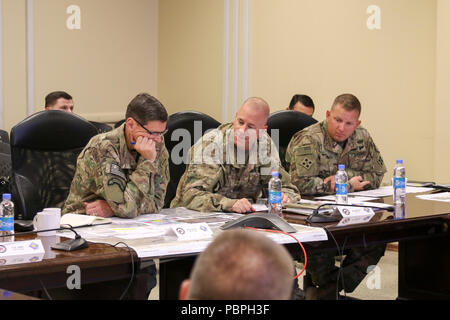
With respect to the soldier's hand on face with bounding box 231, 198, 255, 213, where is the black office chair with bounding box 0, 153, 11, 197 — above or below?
above

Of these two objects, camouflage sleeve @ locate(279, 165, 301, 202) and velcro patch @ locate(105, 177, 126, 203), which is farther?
camouflage sleeve @ locate(279, 165, 301, 202)

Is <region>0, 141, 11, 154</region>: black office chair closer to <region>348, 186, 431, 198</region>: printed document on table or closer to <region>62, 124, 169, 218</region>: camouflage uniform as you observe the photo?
<region>62, 124, 169, 218</region>: camouflage uniform

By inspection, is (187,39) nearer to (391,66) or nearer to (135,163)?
(391,66)

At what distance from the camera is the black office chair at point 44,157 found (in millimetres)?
2965

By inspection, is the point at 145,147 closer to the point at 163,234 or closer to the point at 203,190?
the point at 203,190

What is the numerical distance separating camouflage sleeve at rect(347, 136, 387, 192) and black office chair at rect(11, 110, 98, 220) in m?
1.60

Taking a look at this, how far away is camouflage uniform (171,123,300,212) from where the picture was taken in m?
2.94

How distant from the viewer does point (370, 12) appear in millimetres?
5340

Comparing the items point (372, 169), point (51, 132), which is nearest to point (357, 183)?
point (372, 169)

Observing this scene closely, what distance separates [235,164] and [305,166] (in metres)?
0.61

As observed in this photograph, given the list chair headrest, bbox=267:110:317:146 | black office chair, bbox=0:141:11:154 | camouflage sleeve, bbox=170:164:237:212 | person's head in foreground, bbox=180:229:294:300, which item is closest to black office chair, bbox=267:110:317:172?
chair headrest, bbox=267:110:317:146

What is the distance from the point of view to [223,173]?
3.12 m

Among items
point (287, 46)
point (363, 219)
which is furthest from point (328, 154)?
point (287, 46)

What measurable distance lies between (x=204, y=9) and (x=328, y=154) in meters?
3.55
